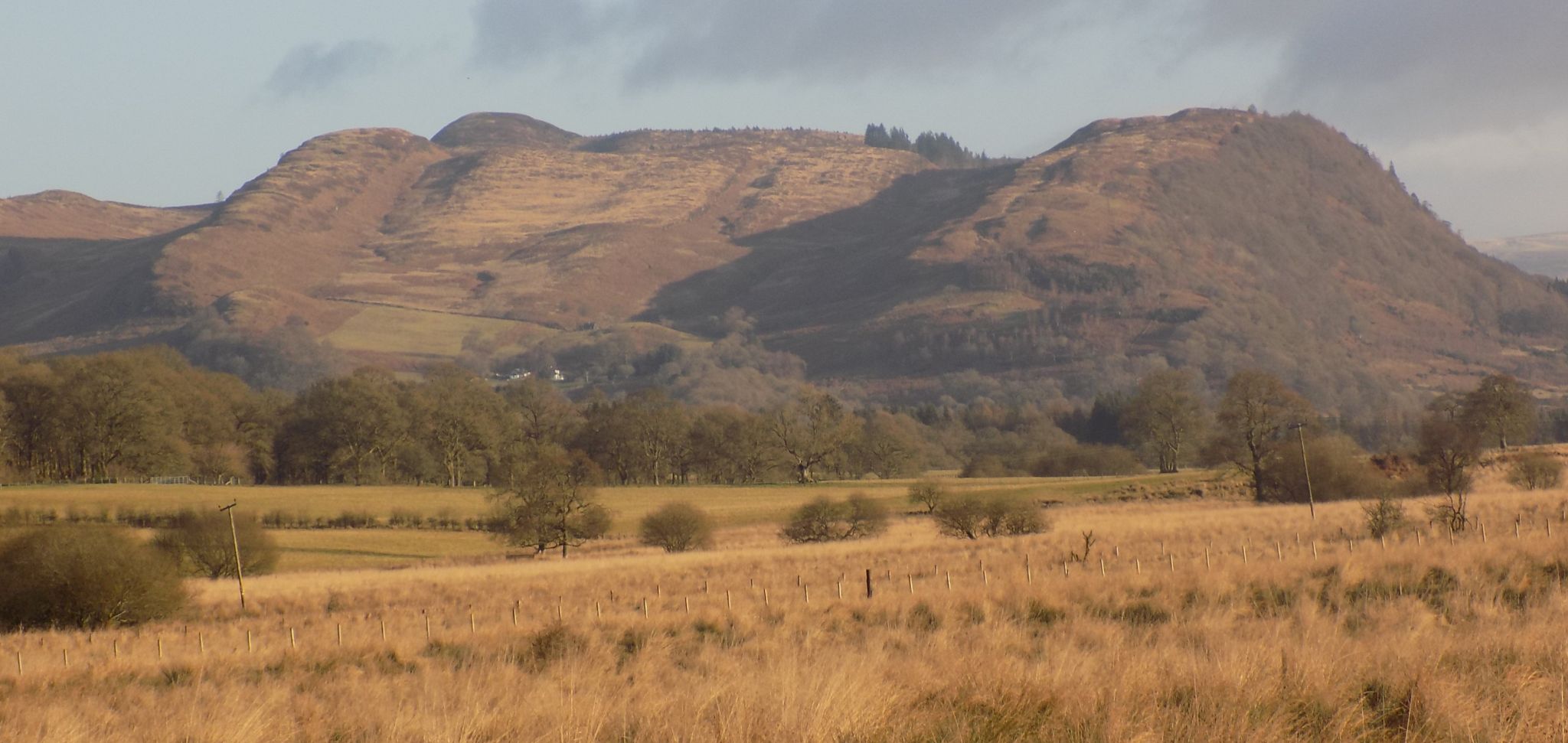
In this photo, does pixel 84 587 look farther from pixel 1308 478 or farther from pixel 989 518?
pixel 1308 478

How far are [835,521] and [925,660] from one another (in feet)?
187

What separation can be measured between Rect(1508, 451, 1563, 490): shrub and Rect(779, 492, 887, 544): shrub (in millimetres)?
33409

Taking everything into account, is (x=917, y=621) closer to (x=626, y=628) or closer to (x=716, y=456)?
(x=626, y=628)

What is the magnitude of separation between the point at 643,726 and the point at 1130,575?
15.5 m

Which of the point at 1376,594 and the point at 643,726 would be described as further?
the point at 1376,594

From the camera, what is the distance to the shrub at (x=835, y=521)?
66.6 metres

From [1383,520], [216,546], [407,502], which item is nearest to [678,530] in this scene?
[216,546]

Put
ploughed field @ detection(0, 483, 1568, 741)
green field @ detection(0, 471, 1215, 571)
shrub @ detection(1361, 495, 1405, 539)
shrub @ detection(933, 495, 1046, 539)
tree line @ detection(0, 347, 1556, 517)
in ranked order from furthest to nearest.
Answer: tree line @ detection(0, 347, 1556, 517)
green field @ detection(0, 471, 1215, 571)
shrub @ detection(933, 495, 1046, 539)
shrub @ detection(1361, 495, 1405, 539)
ploughed field @ detection(0, 483, 1568, 741)

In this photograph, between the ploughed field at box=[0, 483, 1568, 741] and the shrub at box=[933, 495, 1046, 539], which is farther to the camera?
the shrub at box=[933, 495, 1046, 539]

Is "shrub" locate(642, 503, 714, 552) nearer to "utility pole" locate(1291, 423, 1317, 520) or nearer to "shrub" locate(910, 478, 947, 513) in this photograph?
"shrub" locate(910, 478, 947, 513)

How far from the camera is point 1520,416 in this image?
→ 81000 millimetres

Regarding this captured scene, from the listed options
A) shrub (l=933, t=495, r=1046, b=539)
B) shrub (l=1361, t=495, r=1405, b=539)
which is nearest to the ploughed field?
shrub (l=1361, t=495, r=1405, b=539)

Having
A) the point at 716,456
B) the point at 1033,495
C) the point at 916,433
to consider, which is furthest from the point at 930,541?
the point at 916,433

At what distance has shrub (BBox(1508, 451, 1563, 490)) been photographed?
67.2 meters
